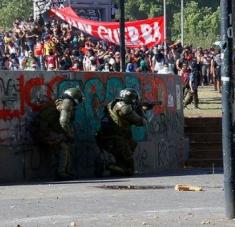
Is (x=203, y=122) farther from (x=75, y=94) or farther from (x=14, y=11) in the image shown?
(x=14, y=11)

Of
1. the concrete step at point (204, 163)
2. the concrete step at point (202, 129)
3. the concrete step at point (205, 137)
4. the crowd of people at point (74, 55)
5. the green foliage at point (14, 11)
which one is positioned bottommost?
the concrete step at point (204, 163)

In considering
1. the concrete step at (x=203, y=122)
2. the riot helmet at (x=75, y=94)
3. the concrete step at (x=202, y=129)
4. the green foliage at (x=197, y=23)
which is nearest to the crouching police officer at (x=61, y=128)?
the riot helmet at (x=75, y=94)

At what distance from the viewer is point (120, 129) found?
16797 millimetres

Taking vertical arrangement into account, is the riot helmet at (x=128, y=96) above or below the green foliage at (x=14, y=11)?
Answer: below

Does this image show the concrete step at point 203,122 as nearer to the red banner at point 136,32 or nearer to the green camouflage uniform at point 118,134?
the red banner at point 136,32

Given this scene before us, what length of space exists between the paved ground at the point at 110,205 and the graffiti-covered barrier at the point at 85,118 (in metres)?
1.04

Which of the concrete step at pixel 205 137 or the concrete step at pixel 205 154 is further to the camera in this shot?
the concrete step at pixel 205 137

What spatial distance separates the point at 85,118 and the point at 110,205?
19.0 feet

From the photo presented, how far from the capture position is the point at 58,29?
30859 millimetres

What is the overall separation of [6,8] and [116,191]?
91.7 m

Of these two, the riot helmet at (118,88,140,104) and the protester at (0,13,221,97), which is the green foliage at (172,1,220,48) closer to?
the protester at (0,13,221,97)

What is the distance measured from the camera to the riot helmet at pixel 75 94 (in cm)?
1579

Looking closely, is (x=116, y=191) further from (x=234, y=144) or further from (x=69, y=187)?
(x=234, y=144)

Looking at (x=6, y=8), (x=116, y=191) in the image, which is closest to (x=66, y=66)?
(x=116, y=191)
